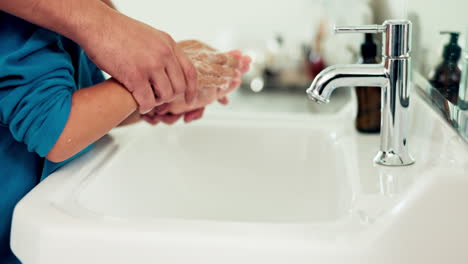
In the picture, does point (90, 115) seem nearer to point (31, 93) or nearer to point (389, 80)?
point (31, 93)

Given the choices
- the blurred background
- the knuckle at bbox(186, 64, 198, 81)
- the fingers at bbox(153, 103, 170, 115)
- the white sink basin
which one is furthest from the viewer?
the blurred background

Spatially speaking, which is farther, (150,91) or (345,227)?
(150,91)

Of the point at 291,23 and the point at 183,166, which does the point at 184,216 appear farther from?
the point at 291,23

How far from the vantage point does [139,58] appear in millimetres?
722

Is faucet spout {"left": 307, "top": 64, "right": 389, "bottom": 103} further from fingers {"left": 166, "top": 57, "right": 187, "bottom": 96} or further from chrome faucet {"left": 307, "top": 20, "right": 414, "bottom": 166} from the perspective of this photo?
fingers {"left": 166, "top": 57, "right": 187, "bottom": 96}

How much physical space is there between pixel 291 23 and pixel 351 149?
1004mm

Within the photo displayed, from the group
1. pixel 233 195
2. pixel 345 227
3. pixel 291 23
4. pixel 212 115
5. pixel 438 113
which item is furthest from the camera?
pixel 291 23

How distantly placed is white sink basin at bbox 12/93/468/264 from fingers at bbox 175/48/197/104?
0.51 feet

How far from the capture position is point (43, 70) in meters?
0.68

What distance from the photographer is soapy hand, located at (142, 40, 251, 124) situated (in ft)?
2.89

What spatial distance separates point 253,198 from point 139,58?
33cm

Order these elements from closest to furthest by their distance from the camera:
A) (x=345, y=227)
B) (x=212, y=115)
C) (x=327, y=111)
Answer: (x=345, y=227) < (x=212, y=115) < (x=327, y=111)

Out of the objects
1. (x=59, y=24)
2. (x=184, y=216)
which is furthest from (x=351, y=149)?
(x=59, y=24)

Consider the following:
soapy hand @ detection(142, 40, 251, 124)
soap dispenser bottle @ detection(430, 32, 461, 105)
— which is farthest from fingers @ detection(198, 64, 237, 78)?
soap dispenser bottle @ detection(430, 32, 461, 105)
